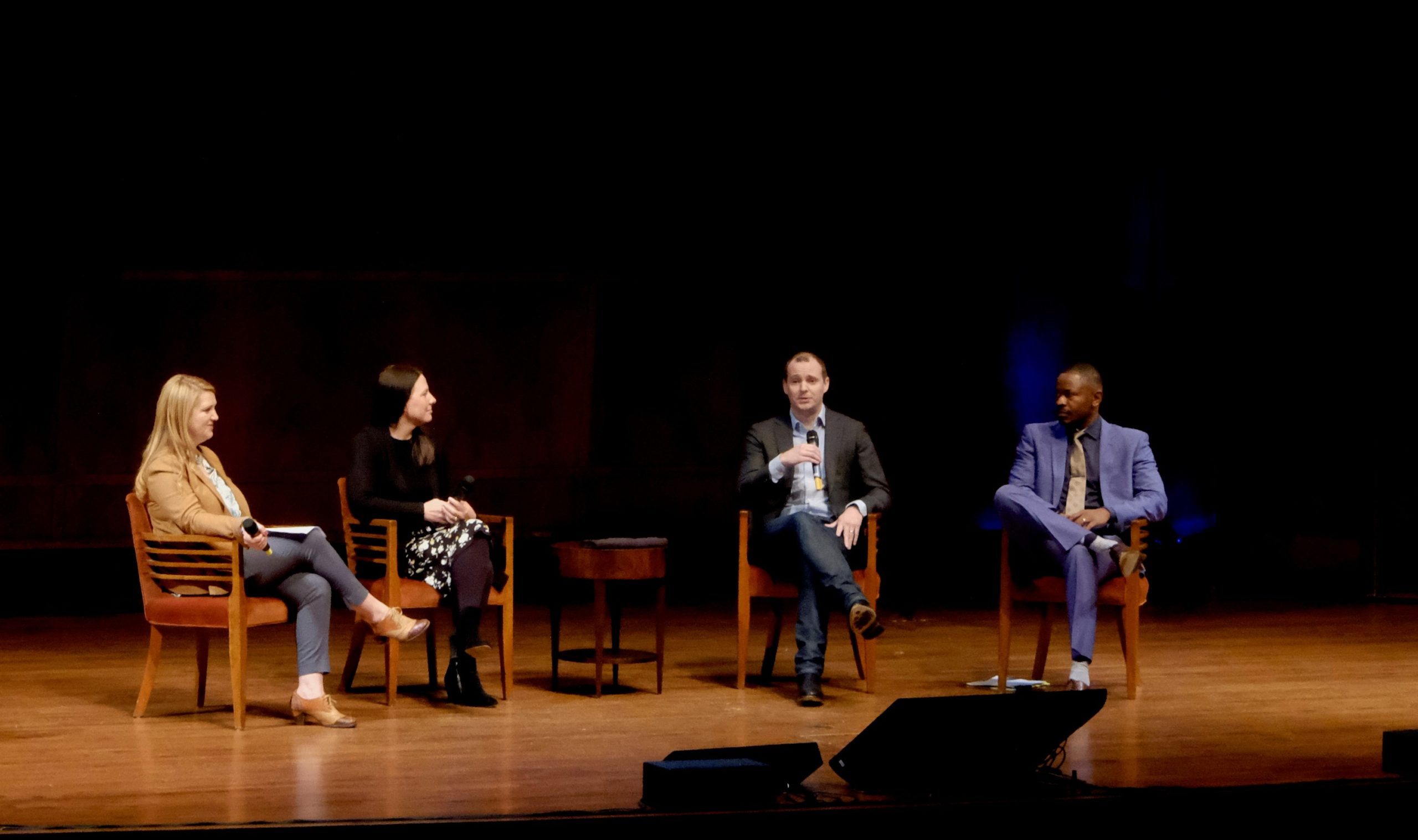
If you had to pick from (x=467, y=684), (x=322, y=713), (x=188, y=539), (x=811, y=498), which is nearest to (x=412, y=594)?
(x=467, y=684)

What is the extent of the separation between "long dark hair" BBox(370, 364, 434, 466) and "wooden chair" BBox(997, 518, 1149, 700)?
6.62 feet

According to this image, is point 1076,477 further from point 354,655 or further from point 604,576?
point 354,655

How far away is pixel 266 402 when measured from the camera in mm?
8836

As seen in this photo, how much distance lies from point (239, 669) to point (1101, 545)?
281 centimetres

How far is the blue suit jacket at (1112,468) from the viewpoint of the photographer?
5.57 m

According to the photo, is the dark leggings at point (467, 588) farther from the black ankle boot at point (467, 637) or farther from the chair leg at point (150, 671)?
the chair leg at point (150, 671)

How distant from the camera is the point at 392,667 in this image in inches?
203

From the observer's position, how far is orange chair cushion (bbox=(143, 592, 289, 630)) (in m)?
4.82

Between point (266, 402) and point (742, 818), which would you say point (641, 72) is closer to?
point (266, 402)

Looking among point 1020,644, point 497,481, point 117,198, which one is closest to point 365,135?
point 117,198

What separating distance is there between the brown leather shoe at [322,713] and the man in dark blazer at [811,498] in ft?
4.84

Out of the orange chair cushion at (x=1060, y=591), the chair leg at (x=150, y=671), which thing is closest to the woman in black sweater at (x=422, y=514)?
the chair leg at (x=150, y=671)

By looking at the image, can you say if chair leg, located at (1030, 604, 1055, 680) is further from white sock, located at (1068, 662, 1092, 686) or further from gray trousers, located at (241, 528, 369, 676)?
gray trousers, located at (241, 528, 369, 676)

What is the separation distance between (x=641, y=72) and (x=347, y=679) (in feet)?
12.3
